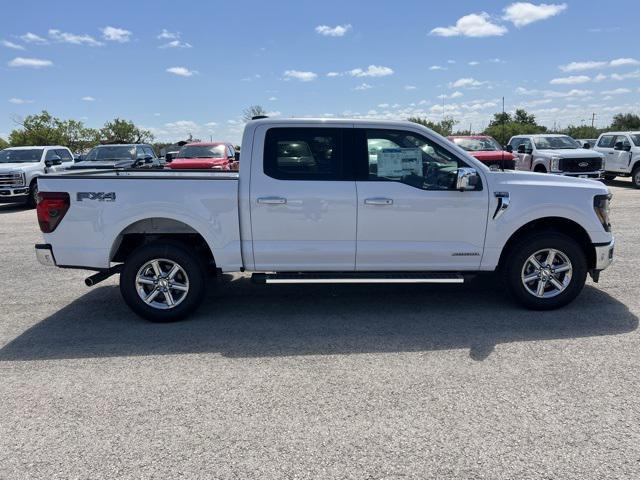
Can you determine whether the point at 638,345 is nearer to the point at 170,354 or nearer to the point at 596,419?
the point at 596,419

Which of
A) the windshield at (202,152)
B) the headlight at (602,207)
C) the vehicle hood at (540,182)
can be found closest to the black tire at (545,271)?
the headlight at (602,207)

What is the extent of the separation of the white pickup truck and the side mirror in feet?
0.03

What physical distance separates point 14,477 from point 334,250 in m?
3.16

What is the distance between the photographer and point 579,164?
16.5 meters

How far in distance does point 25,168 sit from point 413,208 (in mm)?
14301

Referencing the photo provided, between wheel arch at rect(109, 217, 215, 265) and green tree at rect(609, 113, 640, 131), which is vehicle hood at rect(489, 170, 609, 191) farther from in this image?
green tree at rect(609, 113, 640, 131)

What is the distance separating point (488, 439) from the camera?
3037 millimetres

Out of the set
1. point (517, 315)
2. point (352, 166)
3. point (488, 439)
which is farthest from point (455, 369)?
point (352, 166)

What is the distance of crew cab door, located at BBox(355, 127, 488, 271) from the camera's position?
4988 mm

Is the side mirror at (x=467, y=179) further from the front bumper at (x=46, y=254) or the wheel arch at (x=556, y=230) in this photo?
the front bumper at (x=46, y=254)

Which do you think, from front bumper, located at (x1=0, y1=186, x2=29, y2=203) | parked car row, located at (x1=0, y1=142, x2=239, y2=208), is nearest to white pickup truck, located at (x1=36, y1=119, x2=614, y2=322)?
parked car row, located at (x1=0, y1=142, x2=239, y2=208)

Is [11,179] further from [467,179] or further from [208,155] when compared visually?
[467,179]

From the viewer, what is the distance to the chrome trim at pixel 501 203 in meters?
5.03

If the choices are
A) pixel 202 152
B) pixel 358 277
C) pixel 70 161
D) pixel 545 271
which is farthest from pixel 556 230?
pixel 70 161
